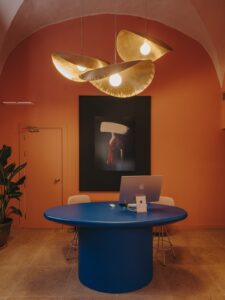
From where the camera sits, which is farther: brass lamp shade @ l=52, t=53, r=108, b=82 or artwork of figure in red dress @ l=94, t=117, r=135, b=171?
artwork of figure in red dress @ l=94, t=117, r=135, b=171

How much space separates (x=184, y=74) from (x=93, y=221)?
4.06 metres

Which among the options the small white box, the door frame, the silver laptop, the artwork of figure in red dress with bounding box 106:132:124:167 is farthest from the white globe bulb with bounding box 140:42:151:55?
the door frame

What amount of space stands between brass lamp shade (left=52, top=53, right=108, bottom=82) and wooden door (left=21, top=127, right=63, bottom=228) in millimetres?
2471

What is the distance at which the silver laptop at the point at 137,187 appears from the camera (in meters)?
3.02

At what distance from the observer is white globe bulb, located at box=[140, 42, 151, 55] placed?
2959 mm

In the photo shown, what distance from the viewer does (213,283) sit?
3143 millimetres

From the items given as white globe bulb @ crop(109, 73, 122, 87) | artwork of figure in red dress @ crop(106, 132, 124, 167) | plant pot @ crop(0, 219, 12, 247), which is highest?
white globe bulb @ crop(109, 73, 122, 87)

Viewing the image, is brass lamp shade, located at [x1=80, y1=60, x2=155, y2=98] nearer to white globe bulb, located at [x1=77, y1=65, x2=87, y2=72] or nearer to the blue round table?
white globe bulb, located at [x1=77, y1=65, x2=87, y2=72]

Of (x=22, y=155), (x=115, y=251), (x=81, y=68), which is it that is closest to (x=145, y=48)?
(x=81, y=68)

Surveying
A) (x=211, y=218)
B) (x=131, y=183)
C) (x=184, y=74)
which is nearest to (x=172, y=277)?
(x=131, y=183)

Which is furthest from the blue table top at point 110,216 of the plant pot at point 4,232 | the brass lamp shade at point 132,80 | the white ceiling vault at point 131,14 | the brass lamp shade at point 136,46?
the white ceiling vault at point 131,14

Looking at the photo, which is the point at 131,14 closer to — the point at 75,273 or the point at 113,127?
the point at 113,127

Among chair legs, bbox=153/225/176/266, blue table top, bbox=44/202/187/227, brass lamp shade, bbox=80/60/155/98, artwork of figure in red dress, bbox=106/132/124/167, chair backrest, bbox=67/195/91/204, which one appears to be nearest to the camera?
blue table top, bbox=44/202/187/227

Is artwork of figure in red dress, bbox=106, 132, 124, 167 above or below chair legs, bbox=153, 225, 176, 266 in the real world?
above
